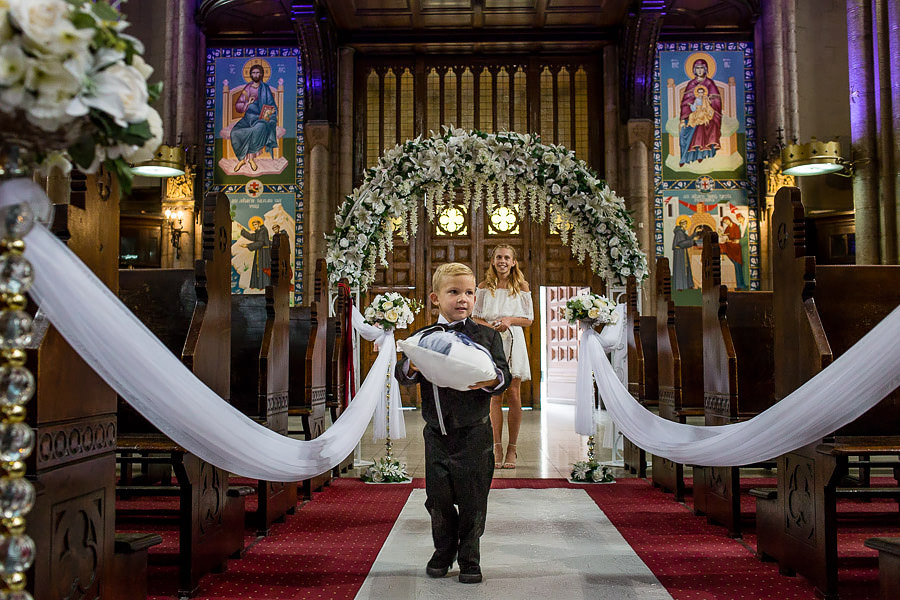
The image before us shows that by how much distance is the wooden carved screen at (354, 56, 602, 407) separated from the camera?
13.3 m

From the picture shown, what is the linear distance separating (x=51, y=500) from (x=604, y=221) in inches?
201

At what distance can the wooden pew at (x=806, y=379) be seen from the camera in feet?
10.3

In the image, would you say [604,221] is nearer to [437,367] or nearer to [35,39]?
[437,367]

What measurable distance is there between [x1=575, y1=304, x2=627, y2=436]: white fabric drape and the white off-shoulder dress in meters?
0.45

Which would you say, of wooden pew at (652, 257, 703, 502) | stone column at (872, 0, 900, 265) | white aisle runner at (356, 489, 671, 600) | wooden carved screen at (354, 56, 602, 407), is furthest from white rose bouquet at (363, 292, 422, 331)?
stone column at (872, 0, 900, 265)

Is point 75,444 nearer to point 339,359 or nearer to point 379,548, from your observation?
point 379,548

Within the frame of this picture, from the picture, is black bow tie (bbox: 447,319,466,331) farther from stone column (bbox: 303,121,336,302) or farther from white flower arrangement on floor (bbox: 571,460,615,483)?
stone column (bbox: 303,121,336,302)

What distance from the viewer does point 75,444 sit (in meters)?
2.34

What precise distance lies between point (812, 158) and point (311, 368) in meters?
9.21

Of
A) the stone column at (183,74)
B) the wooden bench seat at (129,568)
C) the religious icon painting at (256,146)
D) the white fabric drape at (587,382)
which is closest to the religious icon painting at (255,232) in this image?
the religious icon painting at (256,146)

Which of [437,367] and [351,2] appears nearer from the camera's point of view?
[437,367]

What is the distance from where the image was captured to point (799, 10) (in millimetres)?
13555

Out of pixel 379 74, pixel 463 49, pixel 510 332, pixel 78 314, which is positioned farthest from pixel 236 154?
pixel 78 314

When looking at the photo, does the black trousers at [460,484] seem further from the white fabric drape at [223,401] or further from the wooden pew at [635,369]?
the wooden pew at [635,369]
